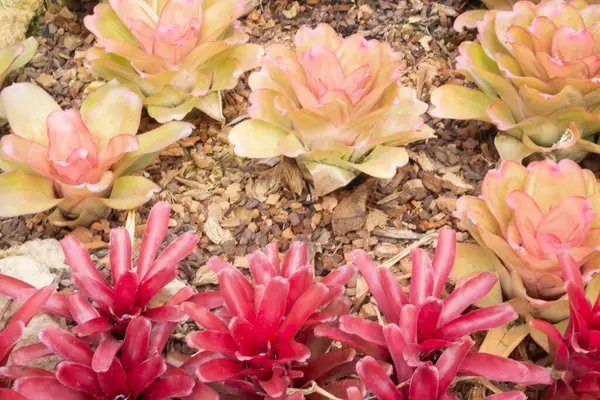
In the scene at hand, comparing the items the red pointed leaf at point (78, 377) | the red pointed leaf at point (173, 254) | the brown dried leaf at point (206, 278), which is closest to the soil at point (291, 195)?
the brown dried leaf at point (206, 278)

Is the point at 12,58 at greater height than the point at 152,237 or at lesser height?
greater

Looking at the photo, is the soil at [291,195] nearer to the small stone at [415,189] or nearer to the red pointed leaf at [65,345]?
the small stone at [415,189]

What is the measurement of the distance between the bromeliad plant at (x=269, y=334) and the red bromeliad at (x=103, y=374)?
7cm

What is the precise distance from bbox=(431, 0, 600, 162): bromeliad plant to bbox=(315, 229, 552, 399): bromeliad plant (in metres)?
0.59

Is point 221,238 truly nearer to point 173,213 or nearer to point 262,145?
point 173,213

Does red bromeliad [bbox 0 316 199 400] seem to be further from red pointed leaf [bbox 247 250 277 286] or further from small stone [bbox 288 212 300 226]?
small stone [bbox 288 212 300 226]

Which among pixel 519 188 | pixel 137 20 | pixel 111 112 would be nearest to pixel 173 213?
pixel 111 112

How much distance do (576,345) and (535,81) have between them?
0.78 meters

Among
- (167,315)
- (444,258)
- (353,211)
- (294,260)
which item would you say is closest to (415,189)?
(353,211)

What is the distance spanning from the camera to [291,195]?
5.99ft

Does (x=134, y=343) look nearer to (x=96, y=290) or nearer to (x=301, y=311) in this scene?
(x=96, y=290)

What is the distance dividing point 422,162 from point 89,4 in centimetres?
138

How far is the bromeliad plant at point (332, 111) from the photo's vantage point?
1.59 m

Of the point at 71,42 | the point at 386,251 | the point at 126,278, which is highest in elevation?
the point at 71,42
